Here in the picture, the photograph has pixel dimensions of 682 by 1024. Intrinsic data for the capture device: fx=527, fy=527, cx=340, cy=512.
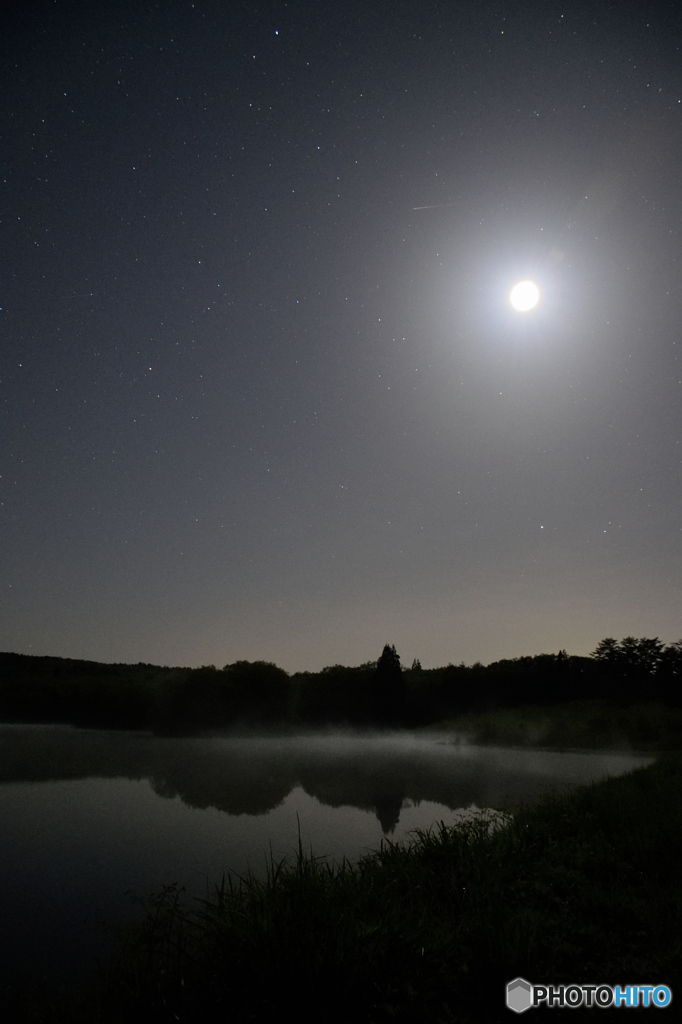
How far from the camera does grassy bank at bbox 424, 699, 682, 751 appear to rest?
31.1 metres

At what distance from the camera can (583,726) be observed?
35.0m

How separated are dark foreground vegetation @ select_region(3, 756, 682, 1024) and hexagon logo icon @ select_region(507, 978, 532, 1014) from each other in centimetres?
8

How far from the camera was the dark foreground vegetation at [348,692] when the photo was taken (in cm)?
5116

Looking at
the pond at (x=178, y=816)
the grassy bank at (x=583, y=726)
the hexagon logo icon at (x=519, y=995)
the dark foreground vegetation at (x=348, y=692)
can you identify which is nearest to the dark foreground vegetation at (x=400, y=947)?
the hexagon logo icon at (x=519, y=995)

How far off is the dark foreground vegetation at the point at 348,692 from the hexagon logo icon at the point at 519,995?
4646 centimetres

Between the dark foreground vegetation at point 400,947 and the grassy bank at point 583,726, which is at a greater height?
the grassy bank at point 583,726

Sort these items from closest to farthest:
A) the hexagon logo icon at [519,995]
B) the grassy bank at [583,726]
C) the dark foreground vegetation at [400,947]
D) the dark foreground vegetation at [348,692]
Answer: the dark foreground vegetation at [400,947], the hexagon logo icon at [519,995], the grassy bank at [583,726], the dark foreground vegetation at [348,692]

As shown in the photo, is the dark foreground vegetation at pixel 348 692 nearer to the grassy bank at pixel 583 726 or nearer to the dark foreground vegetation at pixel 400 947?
the grassy bank at pixel 583 726

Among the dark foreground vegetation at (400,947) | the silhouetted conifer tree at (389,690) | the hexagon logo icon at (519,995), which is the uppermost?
the silhouetted conifer tree at (389,690)

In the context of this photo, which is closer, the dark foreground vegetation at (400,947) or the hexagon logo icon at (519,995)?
the dark foreground vegetation at (400,947)

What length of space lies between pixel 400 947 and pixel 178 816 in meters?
11.4

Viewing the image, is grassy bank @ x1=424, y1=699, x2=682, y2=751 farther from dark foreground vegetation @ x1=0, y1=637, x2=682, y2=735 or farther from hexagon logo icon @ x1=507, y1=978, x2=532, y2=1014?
hexagon logo icon @ x1=507, y1=978, x2=532, y2=1014

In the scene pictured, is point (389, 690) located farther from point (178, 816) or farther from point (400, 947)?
point (400, 947)

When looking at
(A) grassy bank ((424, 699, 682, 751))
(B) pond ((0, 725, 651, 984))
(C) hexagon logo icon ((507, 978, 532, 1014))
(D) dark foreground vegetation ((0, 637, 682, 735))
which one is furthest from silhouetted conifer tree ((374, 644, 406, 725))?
(C) hexagon logo icon ((507, 978, 532, 1014))
